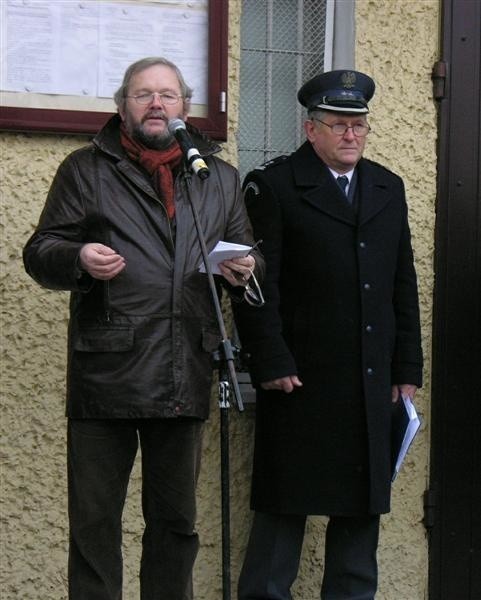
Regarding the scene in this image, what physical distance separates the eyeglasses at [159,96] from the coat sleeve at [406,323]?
1.13 metres

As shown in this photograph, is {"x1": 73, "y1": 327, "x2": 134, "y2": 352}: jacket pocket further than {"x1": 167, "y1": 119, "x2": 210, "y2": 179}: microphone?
Yes

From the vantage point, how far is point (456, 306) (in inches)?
222

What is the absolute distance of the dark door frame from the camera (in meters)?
5.64

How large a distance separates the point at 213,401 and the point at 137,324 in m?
1.10

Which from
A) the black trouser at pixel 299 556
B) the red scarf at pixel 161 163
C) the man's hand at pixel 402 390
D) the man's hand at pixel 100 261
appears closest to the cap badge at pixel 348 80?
the red scarf at pixel 161 163

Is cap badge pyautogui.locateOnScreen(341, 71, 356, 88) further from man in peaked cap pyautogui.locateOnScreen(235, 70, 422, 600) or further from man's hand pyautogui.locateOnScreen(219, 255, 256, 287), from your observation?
man's hand pyautogui.locateOnScreen(219, 255, 256, 287)

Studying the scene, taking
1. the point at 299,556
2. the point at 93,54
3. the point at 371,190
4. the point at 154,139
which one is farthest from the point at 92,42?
the point at 299,556

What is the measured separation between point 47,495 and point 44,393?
371 millimetres

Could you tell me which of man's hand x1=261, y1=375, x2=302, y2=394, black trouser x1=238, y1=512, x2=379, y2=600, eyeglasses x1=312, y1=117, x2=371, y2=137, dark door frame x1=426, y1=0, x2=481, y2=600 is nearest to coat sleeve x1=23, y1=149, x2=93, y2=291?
man's hand x1=261, y1=375, x2=302, y2=394

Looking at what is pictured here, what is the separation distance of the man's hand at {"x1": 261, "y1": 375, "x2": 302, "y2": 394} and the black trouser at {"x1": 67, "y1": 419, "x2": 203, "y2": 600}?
1.53 ft

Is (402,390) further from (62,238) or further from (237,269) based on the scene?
(62,238)

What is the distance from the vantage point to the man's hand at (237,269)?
14.1ft

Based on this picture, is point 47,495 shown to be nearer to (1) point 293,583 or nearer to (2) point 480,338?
(1) point 293,583

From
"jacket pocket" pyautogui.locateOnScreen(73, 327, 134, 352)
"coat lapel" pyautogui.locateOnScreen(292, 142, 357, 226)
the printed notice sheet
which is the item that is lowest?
"jacket pocket" pyautogui.locateOnScreen(73, 327, 134, 352)
